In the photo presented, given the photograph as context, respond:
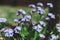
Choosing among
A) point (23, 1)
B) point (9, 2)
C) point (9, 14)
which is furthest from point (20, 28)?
point (9, 2)

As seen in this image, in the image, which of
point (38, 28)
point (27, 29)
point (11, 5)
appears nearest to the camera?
point (38, 28)

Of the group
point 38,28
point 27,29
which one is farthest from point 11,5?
point 38,28

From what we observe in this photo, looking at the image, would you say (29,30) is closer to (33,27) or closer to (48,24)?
(33,27)

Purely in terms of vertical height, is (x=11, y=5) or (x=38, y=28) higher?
(x=38, y=28)

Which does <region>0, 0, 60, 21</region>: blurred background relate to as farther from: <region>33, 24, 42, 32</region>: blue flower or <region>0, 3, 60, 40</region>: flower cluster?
<region>33, 24, 42, 32</region>: blue flower

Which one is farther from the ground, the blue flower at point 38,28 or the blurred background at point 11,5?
the blue flower at point 38,28

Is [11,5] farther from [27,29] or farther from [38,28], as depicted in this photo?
[38,28]

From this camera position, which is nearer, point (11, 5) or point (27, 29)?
point (27, 29)

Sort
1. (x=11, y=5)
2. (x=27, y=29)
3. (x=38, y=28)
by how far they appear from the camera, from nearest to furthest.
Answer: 1. (x=38, y=28)
2. (x=27, y=29)
3. (x=11, y=5)

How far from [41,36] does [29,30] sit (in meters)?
0.22

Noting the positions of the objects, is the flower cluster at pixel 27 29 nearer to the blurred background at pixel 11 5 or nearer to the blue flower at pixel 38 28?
the blue flower at pixel 38 28

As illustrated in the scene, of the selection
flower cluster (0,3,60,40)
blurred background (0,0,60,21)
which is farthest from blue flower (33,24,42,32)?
blurred background (0,0,60,21)

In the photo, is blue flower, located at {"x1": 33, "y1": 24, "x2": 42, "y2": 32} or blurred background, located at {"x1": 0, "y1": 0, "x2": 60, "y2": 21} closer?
blue flower, located at {"x1": 33, "y1": 24, "x2": 42, "y2": 32}

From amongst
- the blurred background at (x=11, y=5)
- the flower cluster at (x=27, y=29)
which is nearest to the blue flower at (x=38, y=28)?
the flower cluster at (x=27, y=29)
